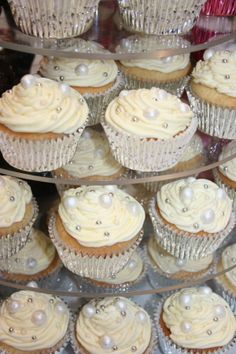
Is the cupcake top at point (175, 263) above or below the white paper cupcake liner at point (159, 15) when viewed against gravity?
below

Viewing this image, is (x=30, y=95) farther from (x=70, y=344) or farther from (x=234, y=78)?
(x=70, y=344)

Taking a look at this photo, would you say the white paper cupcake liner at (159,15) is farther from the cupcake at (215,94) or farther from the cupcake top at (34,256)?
the cupcake top at (34,256)

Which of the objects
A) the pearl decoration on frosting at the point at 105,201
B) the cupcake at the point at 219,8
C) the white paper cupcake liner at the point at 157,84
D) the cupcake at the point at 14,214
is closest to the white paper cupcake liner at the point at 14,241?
the cupcake at the point at 14,214

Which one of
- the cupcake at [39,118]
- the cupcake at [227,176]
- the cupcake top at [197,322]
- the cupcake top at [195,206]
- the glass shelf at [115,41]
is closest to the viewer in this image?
the glass shelf at [115,41]

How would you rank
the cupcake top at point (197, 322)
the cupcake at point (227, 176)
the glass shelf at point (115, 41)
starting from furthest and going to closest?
the cupcake at point (227, 176) → the cupcake top at point (197, 322) → the glass shelf at point (115, 41)

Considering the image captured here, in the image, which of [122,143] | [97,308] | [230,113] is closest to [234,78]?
[230,113]

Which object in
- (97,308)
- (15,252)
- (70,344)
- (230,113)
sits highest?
(230,113)
